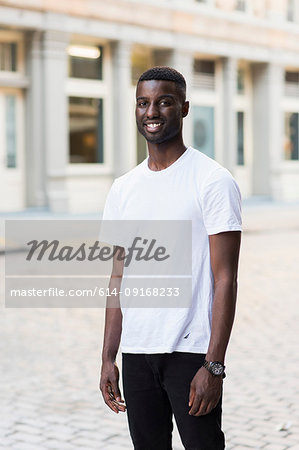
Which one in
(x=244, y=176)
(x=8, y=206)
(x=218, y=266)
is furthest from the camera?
(x=244, y=176)

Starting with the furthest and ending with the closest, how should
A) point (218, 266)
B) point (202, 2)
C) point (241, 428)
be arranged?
point (202, 2), point (241, 428), point (218, 266)

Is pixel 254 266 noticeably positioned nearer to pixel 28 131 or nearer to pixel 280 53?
pixel 28 131

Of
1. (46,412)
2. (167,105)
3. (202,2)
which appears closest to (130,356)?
(167,105)

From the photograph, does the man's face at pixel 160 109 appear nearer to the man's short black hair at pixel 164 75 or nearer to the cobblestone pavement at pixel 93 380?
the man's short black hair at pixel 164 75

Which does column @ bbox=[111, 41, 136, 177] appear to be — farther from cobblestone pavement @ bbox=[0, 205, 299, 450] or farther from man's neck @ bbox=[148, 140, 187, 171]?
man's neck @ bbox=[148, 140, 187, 171]

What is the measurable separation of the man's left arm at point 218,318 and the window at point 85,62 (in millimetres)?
20951

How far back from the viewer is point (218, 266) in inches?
106

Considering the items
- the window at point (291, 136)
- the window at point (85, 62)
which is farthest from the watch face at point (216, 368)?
the window at point (291, 136)

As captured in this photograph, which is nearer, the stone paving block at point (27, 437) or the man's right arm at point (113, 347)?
the man's right arm at point (113, 347)

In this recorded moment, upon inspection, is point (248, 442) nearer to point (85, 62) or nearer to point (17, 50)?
point (17, 50)

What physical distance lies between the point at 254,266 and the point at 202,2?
52.7 feet

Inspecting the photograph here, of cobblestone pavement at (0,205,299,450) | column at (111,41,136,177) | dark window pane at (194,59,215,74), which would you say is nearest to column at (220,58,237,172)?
dark window pane at (194,59,215,74)

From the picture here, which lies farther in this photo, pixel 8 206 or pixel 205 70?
pixel 205 70

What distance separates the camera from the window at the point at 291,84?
30531mm
